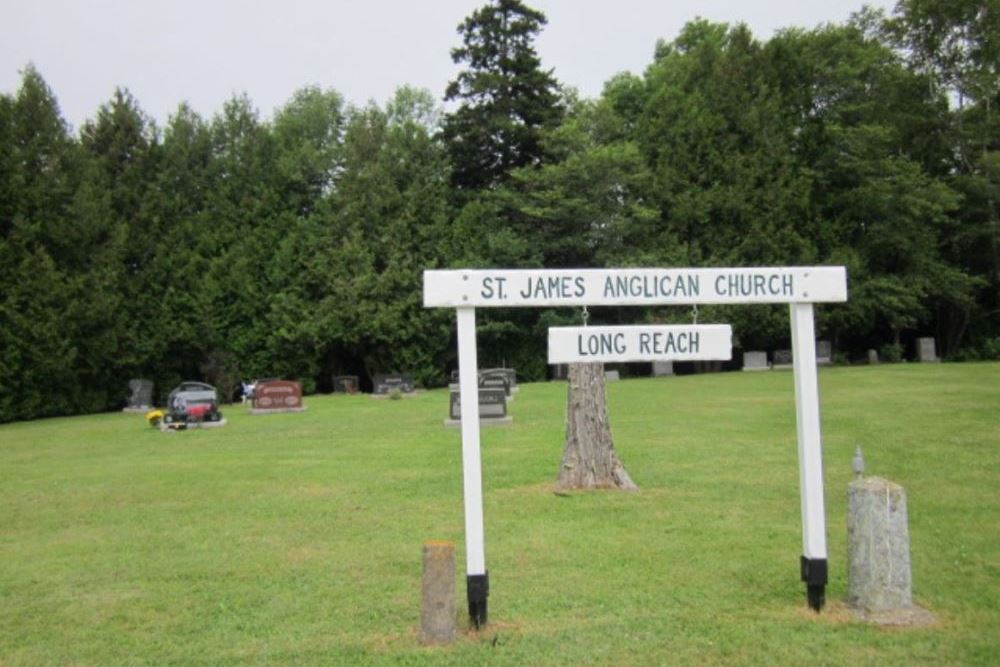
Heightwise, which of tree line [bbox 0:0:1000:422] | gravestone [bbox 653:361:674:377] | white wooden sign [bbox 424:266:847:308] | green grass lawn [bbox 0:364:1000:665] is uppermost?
tree line [bbox 0:0:1000:422]

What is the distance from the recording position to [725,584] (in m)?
6.44

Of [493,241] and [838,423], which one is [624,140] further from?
[838,423]

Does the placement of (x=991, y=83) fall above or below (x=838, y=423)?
above

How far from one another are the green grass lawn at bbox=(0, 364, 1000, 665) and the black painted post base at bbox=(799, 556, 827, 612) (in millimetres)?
85

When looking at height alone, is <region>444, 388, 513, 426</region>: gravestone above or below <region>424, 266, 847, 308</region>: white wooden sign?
below

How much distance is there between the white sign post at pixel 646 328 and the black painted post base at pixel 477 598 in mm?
204

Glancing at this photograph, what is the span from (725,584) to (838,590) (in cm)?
76

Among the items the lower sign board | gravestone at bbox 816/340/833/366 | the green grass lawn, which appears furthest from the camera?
gravestone at bbox 816/340/833/366

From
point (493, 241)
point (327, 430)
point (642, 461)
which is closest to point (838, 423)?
point (642, 461)

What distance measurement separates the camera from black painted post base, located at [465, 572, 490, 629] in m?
5.54

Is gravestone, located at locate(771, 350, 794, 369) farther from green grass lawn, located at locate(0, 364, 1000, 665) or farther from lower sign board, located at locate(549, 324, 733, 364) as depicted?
lower sign board, located at locate(549, 324, 733, 364)

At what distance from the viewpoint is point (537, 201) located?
38875 mm

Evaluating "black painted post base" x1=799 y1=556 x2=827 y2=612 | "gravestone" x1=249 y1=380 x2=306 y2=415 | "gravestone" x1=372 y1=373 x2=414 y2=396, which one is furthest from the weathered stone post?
"gravestone" x1=372 y1=373 x2=414 y2=396

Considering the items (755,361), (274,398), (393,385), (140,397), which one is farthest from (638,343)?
(755,361)
